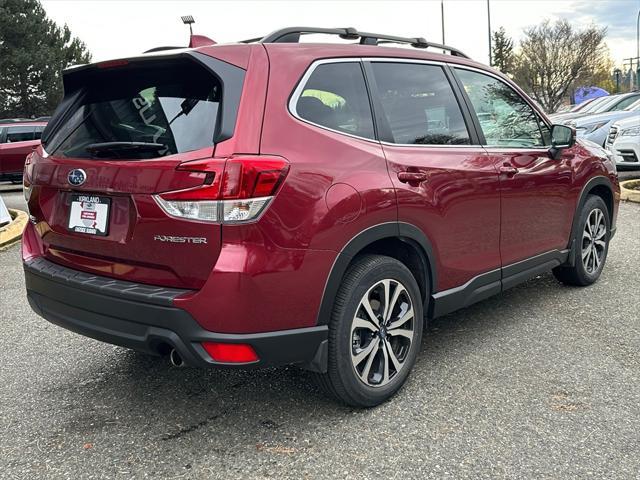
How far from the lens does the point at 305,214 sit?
99.5 inches

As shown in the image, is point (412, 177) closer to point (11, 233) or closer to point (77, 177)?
point (77, 177)

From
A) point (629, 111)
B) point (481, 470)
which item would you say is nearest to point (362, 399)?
point (481, 470)

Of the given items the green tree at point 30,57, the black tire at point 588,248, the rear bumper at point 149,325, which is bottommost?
the black tire at point 588,248

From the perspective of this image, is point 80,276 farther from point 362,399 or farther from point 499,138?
point 499,138

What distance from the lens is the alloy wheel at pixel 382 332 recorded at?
290 centimetres

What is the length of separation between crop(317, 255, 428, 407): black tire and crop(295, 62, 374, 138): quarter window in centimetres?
66

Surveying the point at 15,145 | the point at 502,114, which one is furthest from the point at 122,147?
the point at 15,145

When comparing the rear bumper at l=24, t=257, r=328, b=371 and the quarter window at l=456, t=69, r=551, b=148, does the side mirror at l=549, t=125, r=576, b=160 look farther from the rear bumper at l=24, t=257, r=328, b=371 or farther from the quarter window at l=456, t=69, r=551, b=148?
the rear bumper at l=24, t=257, r=328, b=371

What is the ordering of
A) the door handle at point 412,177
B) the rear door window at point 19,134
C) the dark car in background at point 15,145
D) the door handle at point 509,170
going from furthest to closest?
the rear door window at point 19,134
the dark car in background at point 15,145
the door handle at point 509,170
the door handle at point 412,177

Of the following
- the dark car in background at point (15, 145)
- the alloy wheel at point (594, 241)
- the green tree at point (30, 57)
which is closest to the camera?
the alloy wheel at point (594, 241)

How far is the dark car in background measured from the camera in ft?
48.8

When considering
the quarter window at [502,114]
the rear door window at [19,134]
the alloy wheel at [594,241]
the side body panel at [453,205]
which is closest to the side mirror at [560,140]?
the quarter window at [502,114]

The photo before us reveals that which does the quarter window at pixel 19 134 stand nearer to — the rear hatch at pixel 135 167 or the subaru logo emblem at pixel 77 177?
the rear hatch at pixel 135 167

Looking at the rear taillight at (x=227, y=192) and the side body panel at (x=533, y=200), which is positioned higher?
the rear taillight at (x=227, y=192)
